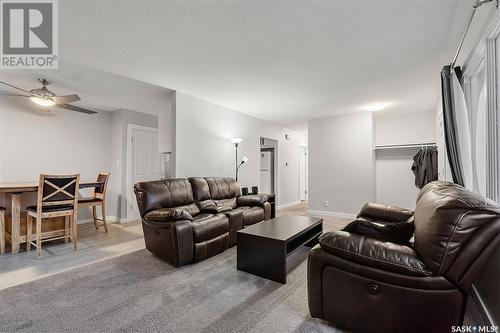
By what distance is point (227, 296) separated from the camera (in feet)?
6.49

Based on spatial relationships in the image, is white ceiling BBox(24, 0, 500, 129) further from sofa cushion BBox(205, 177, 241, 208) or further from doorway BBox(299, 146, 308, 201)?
doorway BBox(299, 146, 308, 201)

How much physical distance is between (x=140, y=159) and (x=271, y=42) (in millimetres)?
4116

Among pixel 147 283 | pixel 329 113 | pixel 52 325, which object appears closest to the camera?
pixel 52 325

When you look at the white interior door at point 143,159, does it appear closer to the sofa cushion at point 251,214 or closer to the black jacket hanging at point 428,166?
the sofa cushion at point 251,214

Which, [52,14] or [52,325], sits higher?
[52,14]

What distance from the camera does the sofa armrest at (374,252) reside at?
4.17ft

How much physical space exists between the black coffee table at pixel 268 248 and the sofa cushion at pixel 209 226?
49cm

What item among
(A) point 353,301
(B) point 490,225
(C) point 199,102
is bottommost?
(A) point 353,301

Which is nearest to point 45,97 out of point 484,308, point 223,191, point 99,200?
point 99,200

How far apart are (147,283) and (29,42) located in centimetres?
270

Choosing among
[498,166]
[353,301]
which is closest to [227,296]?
[353,301]

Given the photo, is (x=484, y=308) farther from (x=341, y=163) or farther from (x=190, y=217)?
(x=341, y=163)

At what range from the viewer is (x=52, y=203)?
10.1 feet

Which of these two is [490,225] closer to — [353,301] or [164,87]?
[353,301]
